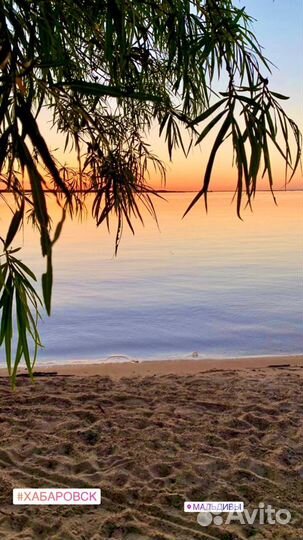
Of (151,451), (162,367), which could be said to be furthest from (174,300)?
(151,451)

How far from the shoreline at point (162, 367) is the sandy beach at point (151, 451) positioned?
0.38 meters

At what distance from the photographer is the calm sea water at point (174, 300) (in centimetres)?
621

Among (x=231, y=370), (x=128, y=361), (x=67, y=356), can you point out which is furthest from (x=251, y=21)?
(x=67, y=356)

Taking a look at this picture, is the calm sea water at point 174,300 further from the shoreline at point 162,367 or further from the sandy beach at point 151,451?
the sandy beach at point 151,451

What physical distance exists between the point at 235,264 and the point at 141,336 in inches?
250

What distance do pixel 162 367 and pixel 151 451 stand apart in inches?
80.3

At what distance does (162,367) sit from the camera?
185 inches

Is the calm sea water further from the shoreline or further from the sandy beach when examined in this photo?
the sandy beach

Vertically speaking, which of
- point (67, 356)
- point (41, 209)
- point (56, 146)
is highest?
point (56, 146)

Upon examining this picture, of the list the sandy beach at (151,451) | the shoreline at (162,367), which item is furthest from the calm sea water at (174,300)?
the sandy beach at (151,451)

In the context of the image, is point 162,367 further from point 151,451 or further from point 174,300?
point 174,300

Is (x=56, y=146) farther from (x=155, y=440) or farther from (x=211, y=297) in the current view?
(x=211, y=297)

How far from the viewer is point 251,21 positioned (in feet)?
8.01

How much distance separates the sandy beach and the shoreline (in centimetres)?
38
